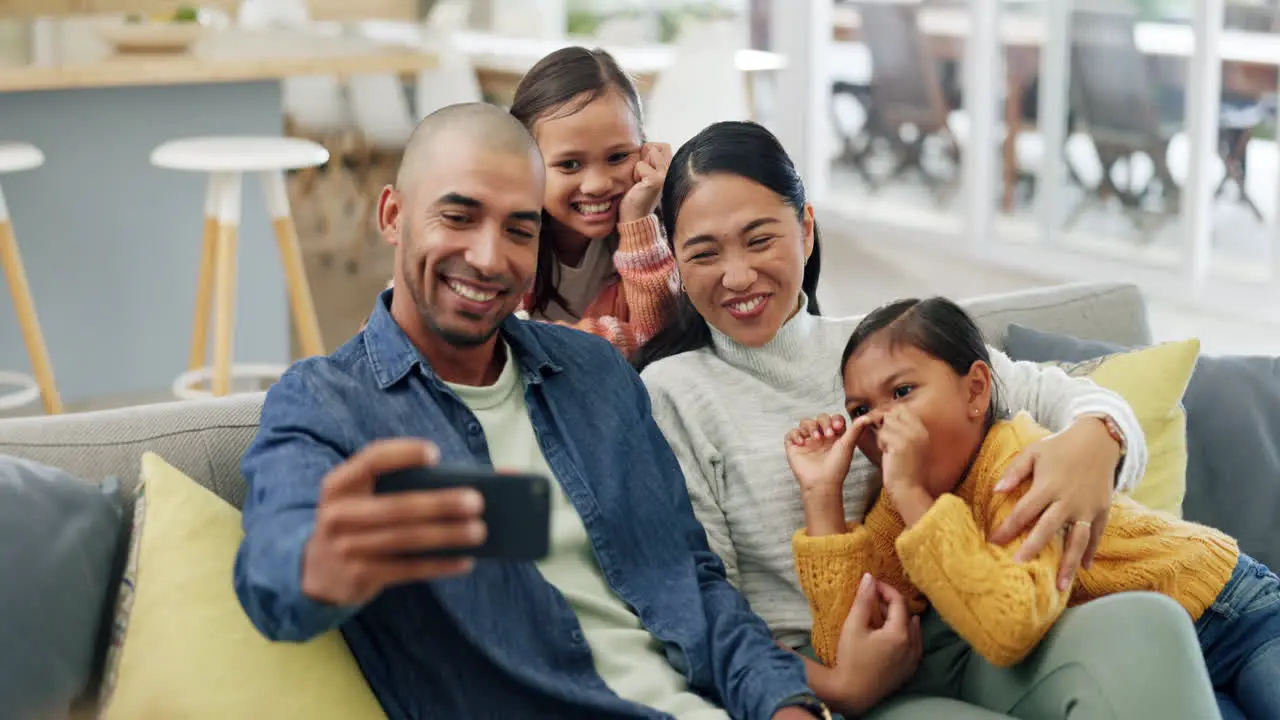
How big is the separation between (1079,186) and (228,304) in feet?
11.9

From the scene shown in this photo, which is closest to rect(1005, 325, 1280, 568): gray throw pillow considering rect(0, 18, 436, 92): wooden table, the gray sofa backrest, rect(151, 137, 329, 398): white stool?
the gray sofa backrest

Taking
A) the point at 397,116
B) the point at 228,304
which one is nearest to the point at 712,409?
the point at 228,304

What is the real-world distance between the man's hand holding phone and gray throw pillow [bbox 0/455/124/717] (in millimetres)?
465

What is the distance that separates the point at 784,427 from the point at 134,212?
3.17 m

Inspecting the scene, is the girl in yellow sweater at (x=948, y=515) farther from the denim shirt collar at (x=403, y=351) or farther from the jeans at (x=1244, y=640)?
the denim shirt collar at (x=403, y=351)

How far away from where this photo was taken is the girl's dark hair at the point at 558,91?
231 cm

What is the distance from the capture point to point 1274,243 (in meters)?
5.17

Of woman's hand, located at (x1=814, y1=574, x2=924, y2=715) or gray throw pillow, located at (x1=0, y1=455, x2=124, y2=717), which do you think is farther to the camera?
woman's hand, located at (x1=814, y1=574, x2=924, y2=715)

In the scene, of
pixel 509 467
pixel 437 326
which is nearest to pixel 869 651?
pixel 509 467

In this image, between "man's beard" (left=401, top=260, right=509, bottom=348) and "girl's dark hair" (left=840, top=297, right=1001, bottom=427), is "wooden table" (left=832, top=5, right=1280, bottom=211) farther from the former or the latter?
"man's beard" (left=401, top=260, right=509, bottom=348)

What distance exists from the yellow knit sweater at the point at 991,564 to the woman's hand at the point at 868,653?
0.03 meters

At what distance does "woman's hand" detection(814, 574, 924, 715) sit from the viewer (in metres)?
1.71

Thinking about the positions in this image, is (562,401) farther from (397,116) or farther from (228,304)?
(397,116)

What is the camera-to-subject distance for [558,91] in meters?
2.31
